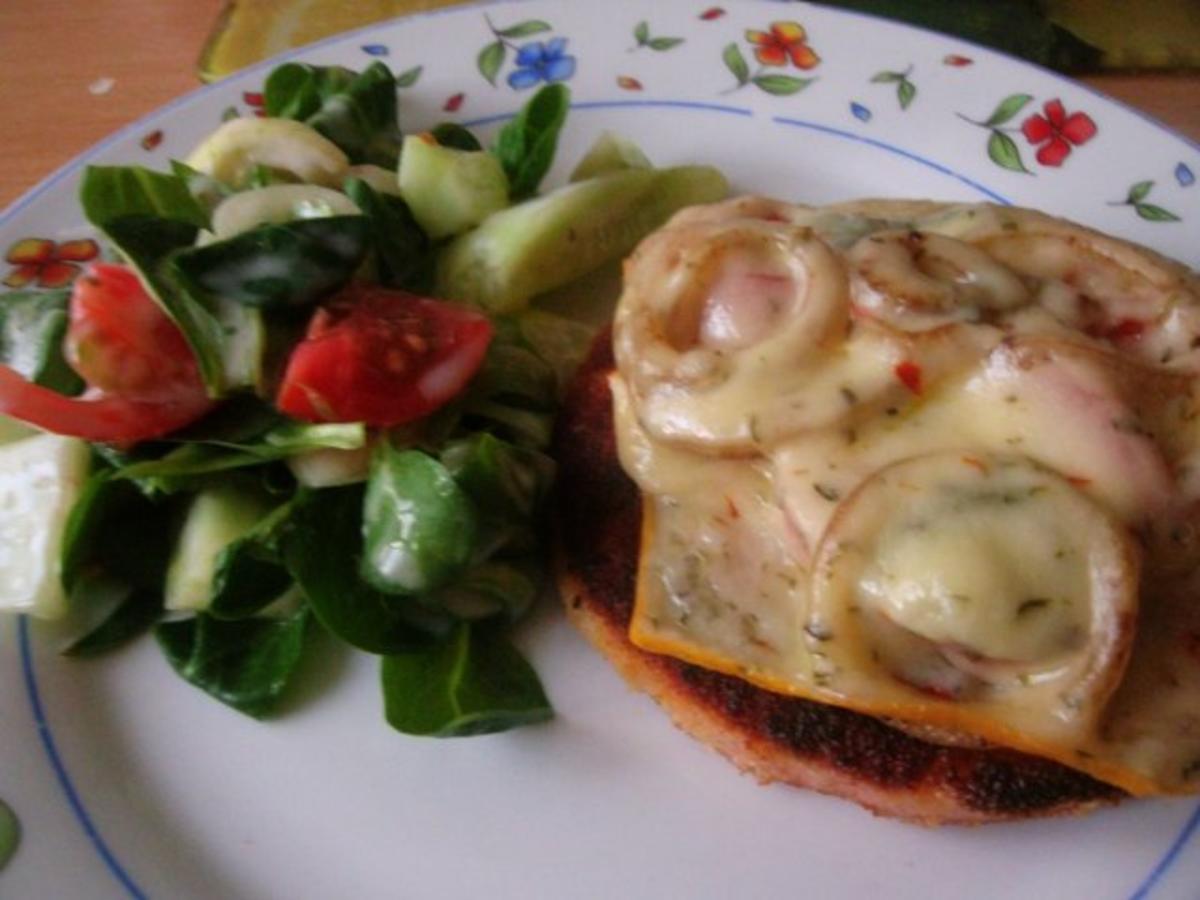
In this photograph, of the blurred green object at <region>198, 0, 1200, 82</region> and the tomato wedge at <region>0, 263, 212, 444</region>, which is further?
the blurred green object at <region>198, 0, 1200, 82</region>

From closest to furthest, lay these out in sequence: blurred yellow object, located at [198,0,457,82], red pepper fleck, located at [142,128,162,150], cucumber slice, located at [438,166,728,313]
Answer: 1. cucumber slice, located at [438,166,728,313]
2. red pepper fleck, located at [142,128,162,150]
3. blurred yellow object, located at [198,0,457,82]

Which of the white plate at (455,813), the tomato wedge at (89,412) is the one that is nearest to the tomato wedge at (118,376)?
the tomato wedge at (89,412)

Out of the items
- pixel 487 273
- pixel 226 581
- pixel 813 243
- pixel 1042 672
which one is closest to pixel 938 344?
pixel 813 243

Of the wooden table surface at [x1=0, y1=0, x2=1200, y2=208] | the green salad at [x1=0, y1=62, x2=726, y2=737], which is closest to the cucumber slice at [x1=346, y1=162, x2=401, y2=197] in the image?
the green salad at [x1=0, y1=62, x2=726, y2=737]

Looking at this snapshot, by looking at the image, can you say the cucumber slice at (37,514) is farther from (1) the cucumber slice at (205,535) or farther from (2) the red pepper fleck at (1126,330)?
(2) the red pepper fleck at (1126,330)

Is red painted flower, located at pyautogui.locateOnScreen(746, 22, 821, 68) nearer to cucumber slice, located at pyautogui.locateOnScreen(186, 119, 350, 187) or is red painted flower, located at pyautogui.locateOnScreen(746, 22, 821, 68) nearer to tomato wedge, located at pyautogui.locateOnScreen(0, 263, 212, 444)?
cucumber slice, located at pyautogui.locateOnScreen(186, 119, 350, 187)

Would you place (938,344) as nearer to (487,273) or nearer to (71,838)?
(487,273)
